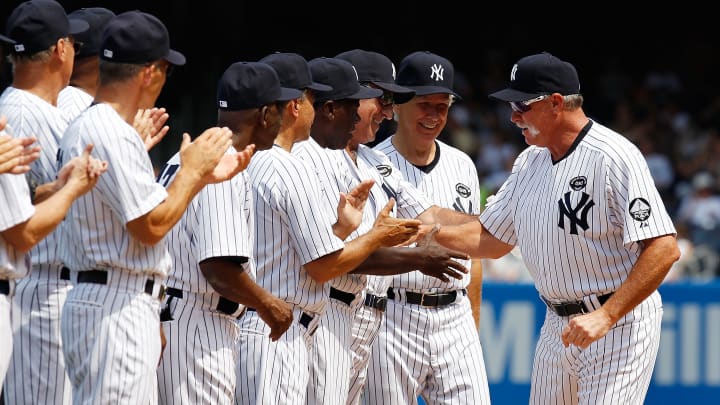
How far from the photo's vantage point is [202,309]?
190 inches

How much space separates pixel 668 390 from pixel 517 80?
3498 millimetres

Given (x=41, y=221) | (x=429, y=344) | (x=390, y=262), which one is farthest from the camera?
(x=429, y=344)

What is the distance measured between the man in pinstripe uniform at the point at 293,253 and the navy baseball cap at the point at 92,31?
106cm

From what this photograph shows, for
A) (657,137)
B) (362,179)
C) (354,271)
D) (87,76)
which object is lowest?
(354,271)

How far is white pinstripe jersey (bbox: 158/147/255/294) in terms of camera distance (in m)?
4.66

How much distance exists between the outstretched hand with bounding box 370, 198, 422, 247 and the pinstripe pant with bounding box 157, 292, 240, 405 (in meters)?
0.82

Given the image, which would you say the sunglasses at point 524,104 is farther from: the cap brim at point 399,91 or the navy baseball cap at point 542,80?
the cap brim at point 399,91

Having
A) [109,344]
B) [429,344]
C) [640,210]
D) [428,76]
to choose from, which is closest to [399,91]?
[428,76]

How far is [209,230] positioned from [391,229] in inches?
34.7

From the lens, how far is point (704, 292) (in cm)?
855

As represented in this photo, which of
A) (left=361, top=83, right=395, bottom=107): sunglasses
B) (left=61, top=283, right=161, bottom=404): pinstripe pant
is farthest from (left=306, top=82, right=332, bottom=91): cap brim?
(left=61, top=283, right=161, bottom=404): pinstripe pant

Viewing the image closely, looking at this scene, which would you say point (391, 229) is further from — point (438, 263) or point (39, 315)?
point (39, 315)

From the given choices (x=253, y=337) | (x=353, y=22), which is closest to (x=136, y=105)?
(x=253, y=337)

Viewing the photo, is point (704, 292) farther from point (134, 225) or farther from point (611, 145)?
point (134, 225)
